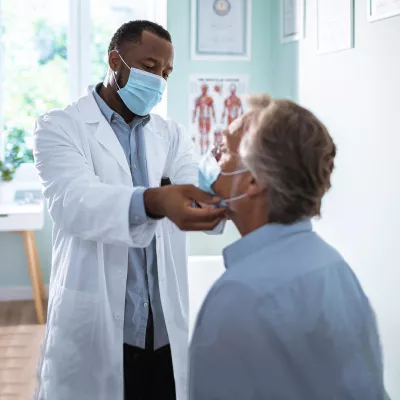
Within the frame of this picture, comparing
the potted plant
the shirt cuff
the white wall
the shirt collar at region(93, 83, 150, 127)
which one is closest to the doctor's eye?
the shirt collar at region(93, 83, 150, 127)

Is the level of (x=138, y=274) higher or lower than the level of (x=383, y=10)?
lower

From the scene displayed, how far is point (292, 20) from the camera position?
3412mm

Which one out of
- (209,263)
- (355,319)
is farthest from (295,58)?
(355,319)

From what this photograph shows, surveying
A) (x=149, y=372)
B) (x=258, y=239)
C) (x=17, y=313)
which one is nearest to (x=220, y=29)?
(x=17, y=313)

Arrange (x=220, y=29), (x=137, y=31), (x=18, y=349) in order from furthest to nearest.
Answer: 1. (x=220, y=29)
2. (x=18, y=349)
3. (x=137, y=31)

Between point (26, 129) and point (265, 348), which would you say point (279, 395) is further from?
point (26, 129)

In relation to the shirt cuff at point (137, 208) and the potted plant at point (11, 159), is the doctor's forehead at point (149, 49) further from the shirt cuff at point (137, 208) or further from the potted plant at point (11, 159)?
the potted plant at point (11, 159)

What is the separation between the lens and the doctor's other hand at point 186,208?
3.89 feet

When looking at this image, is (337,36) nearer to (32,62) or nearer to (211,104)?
(211,104)

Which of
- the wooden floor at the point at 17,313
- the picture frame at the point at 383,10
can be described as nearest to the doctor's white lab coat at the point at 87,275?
the picture frame at the point at 383,10

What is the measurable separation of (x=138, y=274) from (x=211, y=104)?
2530 mm

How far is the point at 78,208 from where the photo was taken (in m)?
1.34

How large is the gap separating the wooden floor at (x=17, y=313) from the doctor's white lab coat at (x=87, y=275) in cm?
224

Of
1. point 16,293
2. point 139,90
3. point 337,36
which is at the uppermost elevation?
point 337,36
